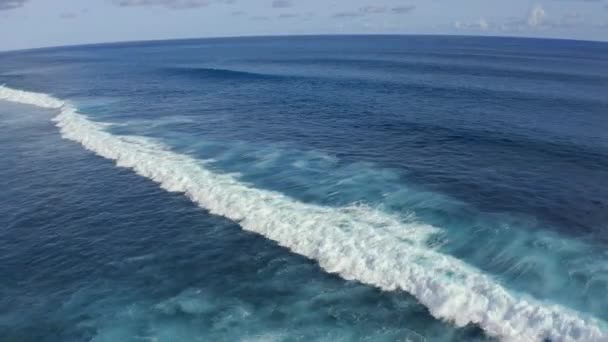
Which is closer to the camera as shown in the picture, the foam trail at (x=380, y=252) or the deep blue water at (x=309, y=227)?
the foam trail at (x=380, y=252)

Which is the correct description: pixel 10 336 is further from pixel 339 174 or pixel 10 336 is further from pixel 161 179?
pixel 339 174

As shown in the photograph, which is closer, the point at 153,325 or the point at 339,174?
the point at 153,325

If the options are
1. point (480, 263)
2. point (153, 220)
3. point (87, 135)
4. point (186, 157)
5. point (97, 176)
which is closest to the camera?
point (480, 263)

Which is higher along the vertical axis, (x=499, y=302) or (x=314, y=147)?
(x=314, y=147)

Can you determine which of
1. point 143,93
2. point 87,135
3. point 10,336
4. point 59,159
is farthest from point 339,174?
point 143,93

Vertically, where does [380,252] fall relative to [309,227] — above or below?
below

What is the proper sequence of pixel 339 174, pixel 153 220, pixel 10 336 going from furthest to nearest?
pixel 339 174, pixel 153 220, pixel 10 336
